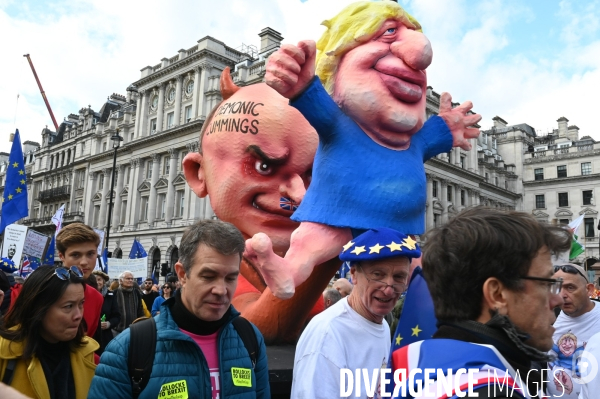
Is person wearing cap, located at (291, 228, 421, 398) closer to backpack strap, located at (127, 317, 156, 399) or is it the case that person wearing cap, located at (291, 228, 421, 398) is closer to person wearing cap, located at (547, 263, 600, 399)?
backpack strap, located at (127, 317, 156, 399)

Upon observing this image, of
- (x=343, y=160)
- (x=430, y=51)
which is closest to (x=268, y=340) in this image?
(x=343, y=160)

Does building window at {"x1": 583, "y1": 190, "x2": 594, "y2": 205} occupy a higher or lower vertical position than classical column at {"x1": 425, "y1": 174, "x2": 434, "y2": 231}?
higher

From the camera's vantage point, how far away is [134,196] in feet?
123

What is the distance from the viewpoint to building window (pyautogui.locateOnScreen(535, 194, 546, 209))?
46.7 meters

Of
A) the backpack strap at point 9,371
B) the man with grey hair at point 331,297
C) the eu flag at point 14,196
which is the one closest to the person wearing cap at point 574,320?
→ the man with grey hair at point 331,297

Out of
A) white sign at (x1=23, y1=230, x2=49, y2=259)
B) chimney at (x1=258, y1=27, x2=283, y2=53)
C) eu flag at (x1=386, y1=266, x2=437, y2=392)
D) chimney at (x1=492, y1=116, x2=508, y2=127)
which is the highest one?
chimney at (x1=492, y1=116, x2=508, y2=127)

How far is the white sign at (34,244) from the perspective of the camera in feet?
35.8

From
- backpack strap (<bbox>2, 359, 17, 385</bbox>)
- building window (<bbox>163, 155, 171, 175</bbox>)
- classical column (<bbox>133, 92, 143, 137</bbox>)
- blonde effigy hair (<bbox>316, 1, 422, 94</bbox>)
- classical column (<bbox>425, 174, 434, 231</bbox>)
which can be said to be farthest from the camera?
classical column (<bbox>425, 174, 434, 231</bbox>)

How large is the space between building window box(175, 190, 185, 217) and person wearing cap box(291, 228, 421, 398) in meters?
32.2

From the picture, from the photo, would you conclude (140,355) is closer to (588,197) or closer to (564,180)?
(588,197)

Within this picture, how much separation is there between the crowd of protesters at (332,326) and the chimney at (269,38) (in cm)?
2903

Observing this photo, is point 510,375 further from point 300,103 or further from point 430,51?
→ point 430,51

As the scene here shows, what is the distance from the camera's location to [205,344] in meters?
1.95

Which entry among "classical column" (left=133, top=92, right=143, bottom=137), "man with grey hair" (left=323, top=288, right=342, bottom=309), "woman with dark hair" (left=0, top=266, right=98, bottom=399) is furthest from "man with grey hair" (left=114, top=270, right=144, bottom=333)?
"classical column" (left=133, top=92, right=143, bottom=137)
